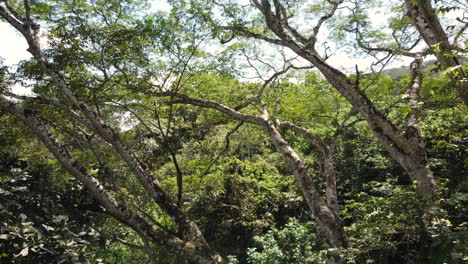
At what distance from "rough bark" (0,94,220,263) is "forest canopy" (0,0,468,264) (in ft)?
0.05

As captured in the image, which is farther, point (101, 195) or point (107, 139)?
point (107, 139)

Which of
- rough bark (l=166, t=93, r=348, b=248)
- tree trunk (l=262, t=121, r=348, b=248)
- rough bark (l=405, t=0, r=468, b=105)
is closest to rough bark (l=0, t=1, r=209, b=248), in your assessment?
rough bark (l=166, t=93, r=348, b=248)

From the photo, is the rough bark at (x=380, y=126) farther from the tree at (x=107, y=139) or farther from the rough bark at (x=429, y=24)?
the tree at (x=107, y=139)

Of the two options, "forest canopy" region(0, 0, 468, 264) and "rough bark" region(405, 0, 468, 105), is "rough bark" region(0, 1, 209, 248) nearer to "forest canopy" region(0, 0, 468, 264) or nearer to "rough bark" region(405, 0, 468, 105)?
"forest canopy" region(0, 0, 468, 264)

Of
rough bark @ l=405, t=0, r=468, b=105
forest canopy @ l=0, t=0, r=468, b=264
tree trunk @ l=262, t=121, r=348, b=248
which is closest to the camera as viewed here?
forest canopy @ l=0, t=0, r=468, b=264

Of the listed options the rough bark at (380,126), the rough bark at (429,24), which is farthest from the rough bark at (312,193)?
the rough bark at (429,24)

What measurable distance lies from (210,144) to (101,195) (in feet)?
18.3

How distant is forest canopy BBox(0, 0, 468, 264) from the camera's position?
290 cm

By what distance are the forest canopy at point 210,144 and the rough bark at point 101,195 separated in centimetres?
2

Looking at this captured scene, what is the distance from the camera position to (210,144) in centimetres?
919

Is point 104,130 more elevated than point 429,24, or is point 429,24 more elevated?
point 429,24

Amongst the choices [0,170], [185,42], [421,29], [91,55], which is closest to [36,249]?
[0,170]

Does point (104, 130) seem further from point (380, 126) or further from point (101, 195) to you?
point (380, 126)

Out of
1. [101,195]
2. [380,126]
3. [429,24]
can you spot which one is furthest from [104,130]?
[429,24]
